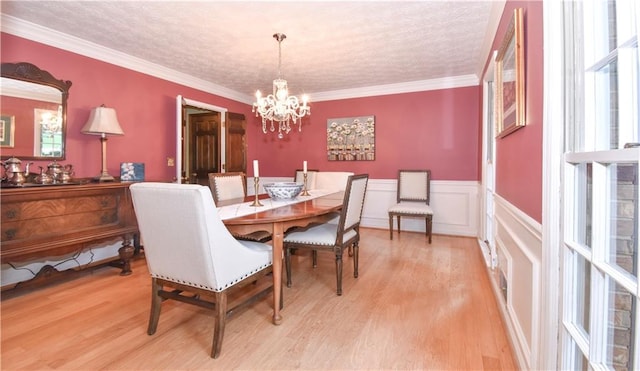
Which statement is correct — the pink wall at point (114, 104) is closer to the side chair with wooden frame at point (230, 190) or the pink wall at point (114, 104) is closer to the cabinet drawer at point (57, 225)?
the cabinet drawer at point (57, 225)

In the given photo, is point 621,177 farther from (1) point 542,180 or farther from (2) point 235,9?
(2) point 235,9

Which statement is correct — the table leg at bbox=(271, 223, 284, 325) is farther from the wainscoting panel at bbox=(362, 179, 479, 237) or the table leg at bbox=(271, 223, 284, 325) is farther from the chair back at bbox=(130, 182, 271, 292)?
the wainscoting panel at bbox=(362, 179, 479, 237)

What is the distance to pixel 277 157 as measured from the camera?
5648 mm

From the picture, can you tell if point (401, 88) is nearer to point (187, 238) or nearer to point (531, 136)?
point (531, 136)

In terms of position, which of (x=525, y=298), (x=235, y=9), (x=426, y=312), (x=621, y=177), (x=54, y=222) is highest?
(x=235, y=9)

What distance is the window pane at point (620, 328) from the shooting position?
75 centimetres

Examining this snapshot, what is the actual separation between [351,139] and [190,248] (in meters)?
3.81

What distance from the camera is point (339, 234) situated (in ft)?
7.75

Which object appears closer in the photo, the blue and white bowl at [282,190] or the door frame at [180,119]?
the blue and white bowl at [282,190]

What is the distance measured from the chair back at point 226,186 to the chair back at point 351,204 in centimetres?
115

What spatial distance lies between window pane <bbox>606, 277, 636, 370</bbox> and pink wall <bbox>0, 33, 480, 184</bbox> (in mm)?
3734

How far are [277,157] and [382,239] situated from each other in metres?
2.57

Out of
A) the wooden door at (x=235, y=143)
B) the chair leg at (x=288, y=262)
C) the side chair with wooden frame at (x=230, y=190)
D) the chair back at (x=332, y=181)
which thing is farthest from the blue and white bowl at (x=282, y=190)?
the wooden door at (x=235, y=143)

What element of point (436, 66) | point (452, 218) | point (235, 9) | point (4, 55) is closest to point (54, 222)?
point (4, 55)
